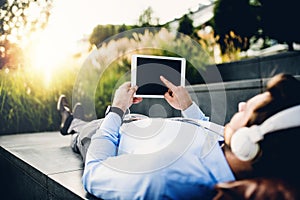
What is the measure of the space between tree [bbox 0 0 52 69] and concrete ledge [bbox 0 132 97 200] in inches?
58.3

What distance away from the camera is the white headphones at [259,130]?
0.82 metres

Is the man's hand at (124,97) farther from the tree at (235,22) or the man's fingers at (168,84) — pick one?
the tree at (235,22)

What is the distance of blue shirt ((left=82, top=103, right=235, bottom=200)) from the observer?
950mm

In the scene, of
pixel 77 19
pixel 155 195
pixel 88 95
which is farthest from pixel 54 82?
pixel 155 195

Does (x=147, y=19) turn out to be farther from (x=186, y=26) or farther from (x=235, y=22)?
(x=235, y=22)

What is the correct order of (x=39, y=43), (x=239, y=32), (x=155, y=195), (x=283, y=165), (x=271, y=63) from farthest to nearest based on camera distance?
(x=239, y=32)
(x=39, y=43)
(x=271, y=63)
(x=155, y=195)
(x=283, y=165)

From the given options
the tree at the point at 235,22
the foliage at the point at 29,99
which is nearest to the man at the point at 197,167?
the foliage at the point at 29,99

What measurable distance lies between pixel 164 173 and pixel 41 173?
2.79 feet

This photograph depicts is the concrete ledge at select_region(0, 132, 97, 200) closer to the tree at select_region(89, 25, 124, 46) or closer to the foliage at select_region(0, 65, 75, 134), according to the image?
the foliage at select_region(0, 65, 75, 134)

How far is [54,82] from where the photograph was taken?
153 inches

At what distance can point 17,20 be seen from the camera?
3674 millimetres

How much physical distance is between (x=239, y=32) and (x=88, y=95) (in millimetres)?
1994

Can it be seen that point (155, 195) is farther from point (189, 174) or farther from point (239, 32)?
point (239, 32)

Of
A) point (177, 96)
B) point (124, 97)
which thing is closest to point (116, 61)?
point (177, 96)
